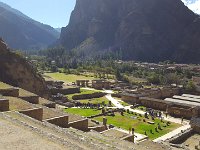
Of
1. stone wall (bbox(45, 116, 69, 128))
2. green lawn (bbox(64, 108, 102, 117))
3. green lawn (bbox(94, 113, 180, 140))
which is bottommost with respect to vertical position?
green lawn (bbox(94, 113, 180, 140))

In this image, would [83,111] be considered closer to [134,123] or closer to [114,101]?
[134,123]

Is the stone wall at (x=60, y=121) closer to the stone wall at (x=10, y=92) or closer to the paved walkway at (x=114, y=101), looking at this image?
the stone wall at (x=10, y=92)

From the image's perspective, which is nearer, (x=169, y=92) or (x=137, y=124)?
(x=137, y=124)

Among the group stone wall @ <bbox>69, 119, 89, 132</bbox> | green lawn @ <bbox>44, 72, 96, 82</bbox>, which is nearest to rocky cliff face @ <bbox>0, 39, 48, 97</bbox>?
stone wall @ <bbox>69, 119, 89, 132</bbox>

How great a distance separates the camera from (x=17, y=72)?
170 feet

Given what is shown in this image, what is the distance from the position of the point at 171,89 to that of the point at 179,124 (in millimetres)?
37669

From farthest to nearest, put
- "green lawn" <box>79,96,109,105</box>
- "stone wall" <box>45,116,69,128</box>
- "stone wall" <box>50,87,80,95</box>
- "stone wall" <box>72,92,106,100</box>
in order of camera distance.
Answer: "stone wall" <box>50,87,80,95</box>, "stone wall" <box>72,92,106,100</box>, "green lawn" <box>79,96,109,105</box>, "stone wall" <box>45,116,69,128</box>

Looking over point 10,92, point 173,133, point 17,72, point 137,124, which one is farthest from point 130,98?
point 10,92

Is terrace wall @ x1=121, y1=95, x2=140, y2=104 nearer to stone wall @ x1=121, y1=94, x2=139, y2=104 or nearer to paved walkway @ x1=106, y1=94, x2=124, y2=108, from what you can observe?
stone wall @ x1=121, y1=94, x2=139, y2=104

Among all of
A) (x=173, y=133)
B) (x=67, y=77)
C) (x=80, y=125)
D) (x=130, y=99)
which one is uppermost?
(x=80, y=125)

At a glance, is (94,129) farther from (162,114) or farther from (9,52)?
(162,114)

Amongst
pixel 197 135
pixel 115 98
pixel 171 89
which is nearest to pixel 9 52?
pixel 197 135

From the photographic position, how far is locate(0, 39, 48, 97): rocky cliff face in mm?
50438

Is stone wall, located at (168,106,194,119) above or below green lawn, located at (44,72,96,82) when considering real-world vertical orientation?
below
